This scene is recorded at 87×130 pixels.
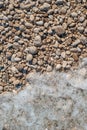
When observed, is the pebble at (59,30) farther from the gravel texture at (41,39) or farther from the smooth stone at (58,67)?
the smooth stone at (58,67)

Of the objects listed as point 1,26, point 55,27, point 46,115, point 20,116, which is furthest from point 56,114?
point 1,26

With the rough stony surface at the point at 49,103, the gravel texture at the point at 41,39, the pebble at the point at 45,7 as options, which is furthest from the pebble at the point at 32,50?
the pebble at the point at 45,7

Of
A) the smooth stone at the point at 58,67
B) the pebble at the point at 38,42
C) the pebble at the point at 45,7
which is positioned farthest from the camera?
the pebble at the point at 45,7

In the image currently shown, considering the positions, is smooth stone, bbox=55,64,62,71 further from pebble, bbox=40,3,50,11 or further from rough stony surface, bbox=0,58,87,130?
pebble, bbox=40,3,50,11

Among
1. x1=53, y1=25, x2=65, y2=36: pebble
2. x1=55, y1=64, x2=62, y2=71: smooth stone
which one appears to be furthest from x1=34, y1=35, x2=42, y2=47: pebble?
x1=55, y1=64, x2=62, y2=71: smooth stone

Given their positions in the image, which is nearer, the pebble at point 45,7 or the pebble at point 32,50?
the pebble at point 32,50

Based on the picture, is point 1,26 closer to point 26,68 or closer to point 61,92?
point 26,68
